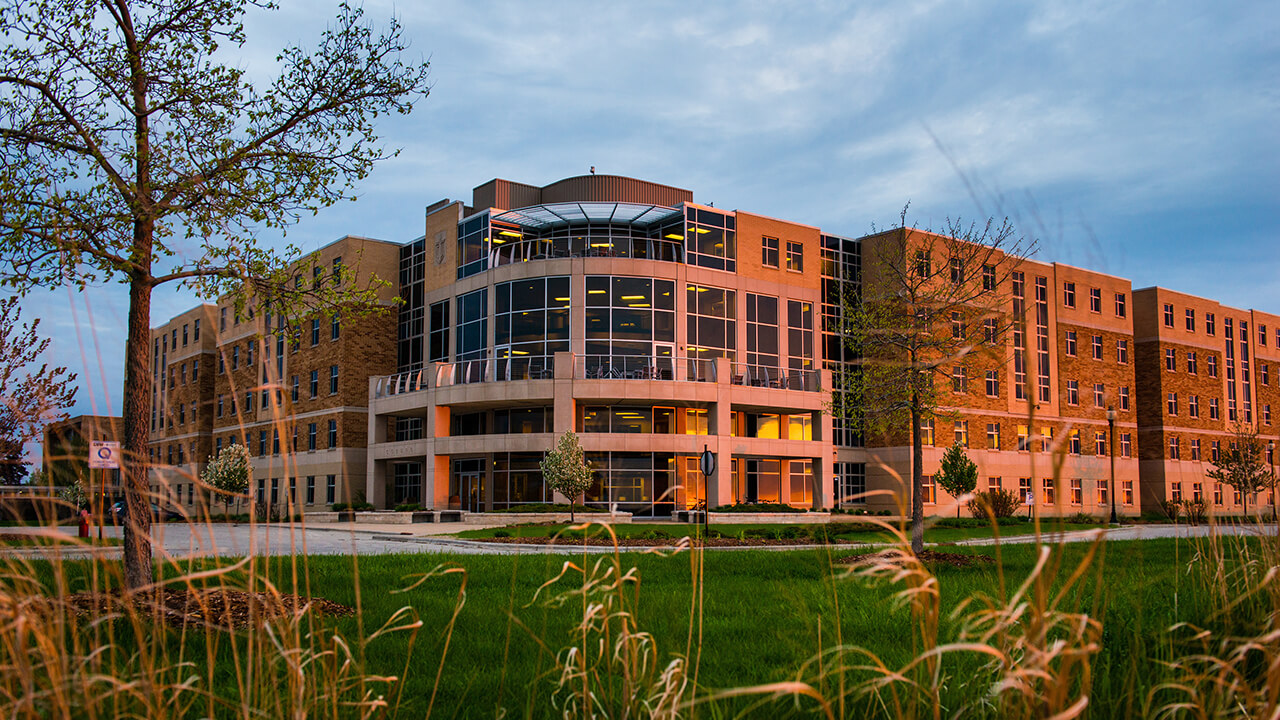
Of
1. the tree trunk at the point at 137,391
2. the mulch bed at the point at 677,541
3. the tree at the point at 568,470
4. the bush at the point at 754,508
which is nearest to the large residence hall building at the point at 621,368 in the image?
the bush at the point at 754,508

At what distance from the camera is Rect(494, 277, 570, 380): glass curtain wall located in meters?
41.6

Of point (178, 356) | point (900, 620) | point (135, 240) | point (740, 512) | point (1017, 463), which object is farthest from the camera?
point (178, 356)

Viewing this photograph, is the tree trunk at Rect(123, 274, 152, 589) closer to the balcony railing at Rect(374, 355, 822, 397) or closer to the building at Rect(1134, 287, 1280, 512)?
the balcony railing at Rect(374, 355, 822, 397)

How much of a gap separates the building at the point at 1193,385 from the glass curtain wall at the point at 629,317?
34.3 m

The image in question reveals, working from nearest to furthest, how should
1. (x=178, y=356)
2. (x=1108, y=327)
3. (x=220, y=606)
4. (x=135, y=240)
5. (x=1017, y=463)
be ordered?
(x=220, y=606)
(x=135, y=240)
(x=1017, y=463)
(x=1108, y=327)
(x=178, y=356)

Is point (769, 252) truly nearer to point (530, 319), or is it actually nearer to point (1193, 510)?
point (530, 319)

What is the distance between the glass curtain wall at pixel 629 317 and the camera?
4162 cm

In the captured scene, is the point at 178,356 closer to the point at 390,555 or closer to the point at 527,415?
the point at 527,415

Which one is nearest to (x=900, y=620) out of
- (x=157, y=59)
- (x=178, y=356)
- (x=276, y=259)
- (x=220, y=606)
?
(x=220, y=606)

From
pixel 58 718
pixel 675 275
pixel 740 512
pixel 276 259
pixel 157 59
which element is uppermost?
pixel 675 275

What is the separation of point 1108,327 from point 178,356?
6372cm

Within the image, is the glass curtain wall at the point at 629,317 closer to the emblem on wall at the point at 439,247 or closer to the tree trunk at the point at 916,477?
the emblem on wall at the point at 439,247

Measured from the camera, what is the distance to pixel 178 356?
2648 inches

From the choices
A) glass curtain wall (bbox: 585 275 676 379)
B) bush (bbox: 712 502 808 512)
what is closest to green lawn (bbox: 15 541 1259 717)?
bush (bbox: 712 502 808 512)
